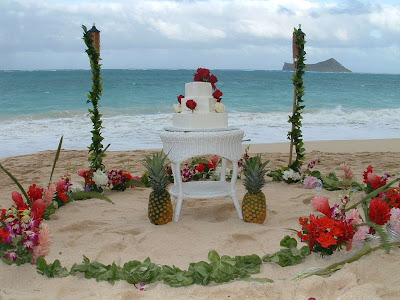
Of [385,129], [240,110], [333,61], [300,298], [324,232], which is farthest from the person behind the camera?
[333,61]

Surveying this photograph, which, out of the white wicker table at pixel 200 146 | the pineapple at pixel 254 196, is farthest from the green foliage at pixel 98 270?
the pineapple at pixel 254 196

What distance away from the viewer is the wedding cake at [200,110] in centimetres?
452

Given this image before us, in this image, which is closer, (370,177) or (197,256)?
(197,256)

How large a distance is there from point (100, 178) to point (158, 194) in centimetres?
142

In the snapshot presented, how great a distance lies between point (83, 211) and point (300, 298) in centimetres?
295

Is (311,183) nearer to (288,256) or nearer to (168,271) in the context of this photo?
(288,256)

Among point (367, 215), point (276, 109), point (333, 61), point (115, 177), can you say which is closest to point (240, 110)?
point (276, 109)

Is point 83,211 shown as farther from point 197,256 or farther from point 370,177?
point 370,177

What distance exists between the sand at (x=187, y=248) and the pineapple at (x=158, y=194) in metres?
0.11

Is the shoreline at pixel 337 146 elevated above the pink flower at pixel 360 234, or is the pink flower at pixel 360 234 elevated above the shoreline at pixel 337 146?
the pink flower at pixel 360 234

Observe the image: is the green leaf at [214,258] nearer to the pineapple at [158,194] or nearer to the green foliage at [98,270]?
the green foliage at [98,270]

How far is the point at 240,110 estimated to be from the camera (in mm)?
21312

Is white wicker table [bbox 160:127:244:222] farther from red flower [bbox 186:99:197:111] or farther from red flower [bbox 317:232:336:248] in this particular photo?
red flower [bbox 317:232:336:248]

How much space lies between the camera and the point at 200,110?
4574 millimetres
